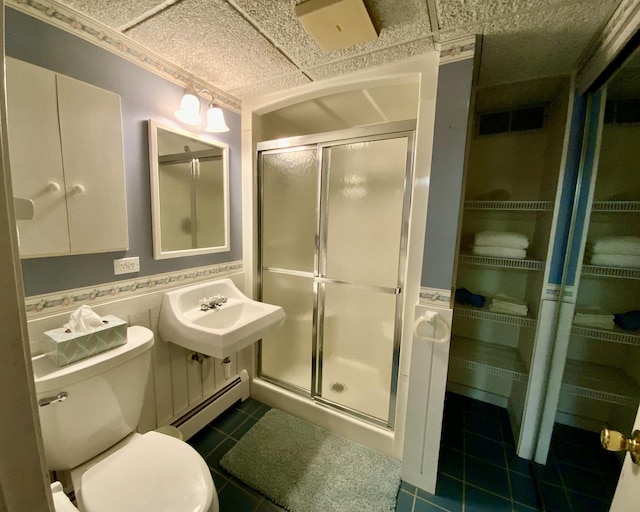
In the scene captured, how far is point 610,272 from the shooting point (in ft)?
4.21

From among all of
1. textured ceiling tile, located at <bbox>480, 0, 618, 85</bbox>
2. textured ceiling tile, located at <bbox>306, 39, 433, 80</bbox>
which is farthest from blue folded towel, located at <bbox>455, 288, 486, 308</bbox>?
textured ceiling tile, located at <bbox>306, 39, 433, 80</bbox>

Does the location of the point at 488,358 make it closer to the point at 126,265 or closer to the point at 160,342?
the point at 160,342

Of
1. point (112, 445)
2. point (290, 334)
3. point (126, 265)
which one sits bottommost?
point (112, 445)

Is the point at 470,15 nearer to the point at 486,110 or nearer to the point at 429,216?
the point at 429,216

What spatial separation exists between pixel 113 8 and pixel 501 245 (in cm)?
223

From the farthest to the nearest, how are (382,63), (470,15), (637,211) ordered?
(382,63) → (637,211) → (470,15)

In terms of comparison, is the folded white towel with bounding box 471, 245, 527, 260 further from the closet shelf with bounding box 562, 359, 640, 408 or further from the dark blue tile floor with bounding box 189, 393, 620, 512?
the dark blue tile floor with bounding box 189, 393, 620, 512

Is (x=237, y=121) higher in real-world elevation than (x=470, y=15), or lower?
lower

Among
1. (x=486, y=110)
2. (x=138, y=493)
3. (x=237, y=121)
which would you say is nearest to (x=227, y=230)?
(x=237, y=121)

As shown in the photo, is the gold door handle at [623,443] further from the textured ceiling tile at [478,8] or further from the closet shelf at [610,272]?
the textured ceiling tile at [478,8]

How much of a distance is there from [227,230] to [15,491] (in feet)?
5.20

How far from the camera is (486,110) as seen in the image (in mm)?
1876

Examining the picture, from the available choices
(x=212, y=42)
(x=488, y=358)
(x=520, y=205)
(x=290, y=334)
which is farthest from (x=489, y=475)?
(x=212, y=42)

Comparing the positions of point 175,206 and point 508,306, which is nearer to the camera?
point 175,206
